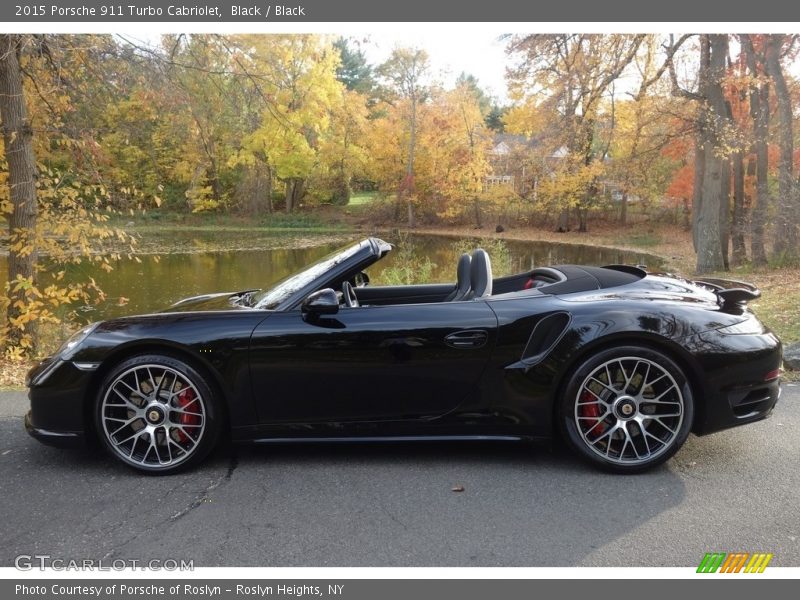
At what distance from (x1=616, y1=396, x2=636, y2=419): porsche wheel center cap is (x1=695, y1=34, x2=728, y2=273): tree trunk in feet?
41.9

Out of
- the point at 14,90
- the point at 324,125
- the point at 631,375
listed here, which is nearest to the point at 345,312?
the point at 631,375

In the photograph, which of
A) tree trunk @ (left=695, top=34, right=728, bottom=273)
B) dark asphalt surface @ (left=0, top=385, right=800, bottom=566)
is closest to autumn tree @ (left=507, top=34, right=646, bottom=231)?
tree trunk @ (left=695, top=34, right=728, bottom=273)

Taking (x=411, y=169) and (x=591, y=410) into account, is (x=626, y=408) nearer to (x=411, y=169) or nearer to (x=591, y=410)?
(x=591, y=410)

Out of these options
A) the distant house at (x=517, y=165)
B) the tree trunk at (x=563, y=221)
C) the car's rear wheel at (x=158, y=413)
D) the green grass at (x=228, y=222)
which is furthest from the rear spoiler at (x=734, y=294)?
the green grass at (x=228, y=222)

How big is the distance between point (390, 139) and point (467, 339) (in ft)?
127

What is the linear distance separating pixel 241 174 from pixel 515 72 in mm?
28184

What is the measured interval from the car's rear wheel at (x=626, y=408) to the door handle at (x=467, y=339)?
528mm

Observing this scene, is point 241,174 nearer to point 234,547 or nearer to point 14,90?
point 14,90

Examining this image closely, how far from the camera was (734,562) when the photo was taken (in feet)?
8.16

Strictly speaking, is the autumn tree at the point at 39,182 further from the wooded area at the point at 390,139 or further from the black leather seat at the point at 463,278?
the black leather seat at the point at 463,278

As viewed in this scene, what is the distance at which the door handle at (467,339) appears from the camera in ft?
10.9

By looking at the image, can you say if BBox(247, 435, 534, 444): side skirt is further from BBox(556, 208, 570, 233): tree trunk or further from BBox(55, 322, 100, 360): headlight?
BBox(556, 208, 570, 233): tree trunk

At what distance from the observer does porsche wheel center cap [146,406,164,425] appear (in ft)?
11.0

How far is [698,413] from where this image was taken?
3365 mm
